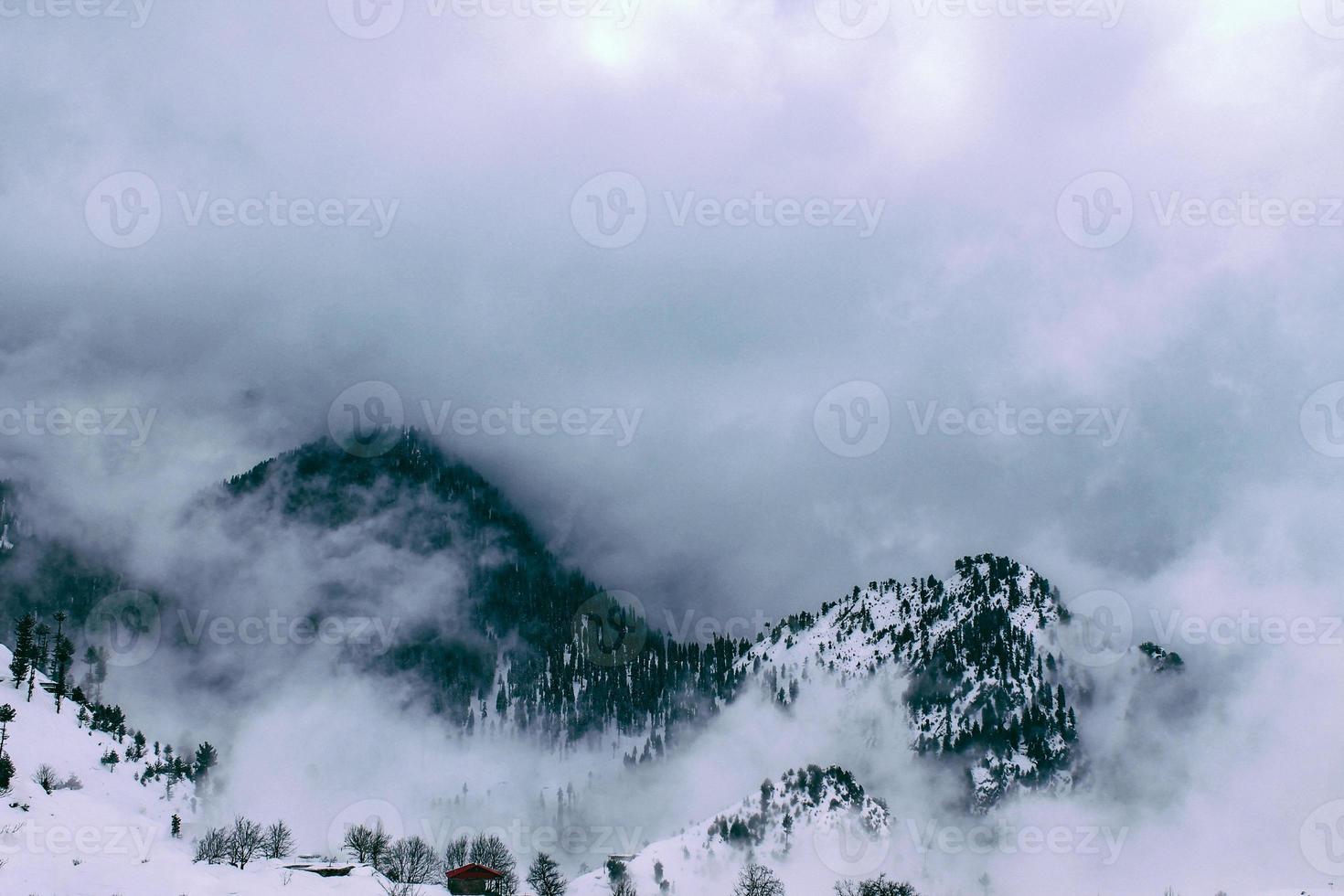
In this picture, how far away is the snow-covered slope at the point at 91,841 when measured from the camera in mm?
100438

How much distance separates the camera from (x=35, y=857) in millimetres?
102500

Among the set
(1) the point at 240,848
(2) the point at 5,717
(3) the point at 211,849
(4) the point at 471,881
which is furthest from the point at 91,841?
(4) the point at 471,881

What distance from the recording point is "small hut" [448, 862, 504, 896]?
156 m

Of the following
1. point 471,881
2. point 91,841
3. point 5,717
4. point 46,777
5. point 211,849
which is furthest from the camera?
point 5,717

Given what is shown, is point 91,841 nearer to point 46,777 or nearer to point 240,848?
point 46,777

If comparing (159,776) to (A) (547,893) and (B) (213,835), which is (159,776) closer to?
(B) (213,835)

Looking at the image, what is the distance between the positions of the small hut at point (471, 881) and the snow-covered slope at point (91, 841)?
1074 inches

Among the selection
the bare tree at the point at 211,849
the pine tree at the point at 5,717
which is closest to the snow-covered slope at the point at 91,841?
the pine tree at the point at 5,717

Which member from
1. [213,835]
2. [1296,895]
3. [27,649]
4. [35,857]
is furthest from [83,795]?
[1296,895]

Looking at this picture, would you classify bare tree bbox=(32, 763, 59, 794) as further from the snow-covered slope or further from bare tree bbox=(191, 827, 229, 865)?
bare tree bbox=(191, 827, 229, 865)

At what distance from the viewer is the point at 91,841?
11588cm

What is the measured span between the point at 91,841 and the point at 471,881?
198 feet

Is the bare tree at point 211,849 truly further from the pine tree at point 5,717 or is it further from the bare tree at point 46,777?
the pine tree at point 5,717

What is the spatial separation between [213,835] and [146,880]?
58.7m
